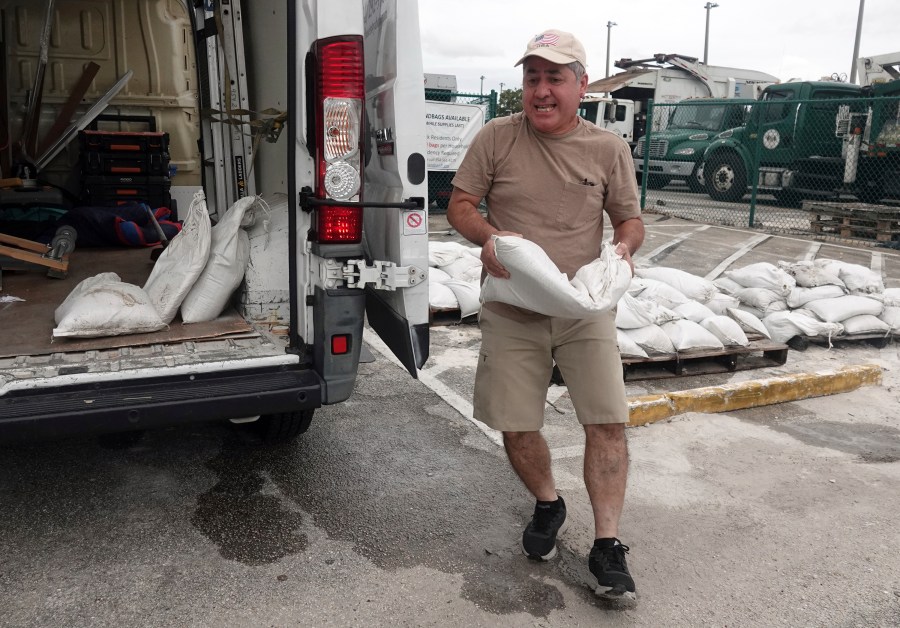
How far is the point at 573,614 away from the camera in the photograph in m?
2.67

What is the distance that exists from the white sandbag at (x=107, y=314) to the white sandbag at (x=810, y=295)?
5.00 metres

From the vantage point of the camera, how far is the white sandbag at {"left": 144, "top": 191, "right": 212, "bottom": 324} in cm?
348

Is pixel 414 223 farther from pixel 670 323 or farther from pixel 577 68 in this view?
pixel 670 323

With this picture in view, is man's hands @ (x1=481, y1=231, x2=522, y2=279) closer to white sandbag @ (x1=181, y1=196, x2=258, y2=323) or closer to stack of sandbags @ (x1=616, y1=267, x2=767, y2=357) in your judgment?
white sandbag @ (x1=181, y1=196, x2=258, y2=323)

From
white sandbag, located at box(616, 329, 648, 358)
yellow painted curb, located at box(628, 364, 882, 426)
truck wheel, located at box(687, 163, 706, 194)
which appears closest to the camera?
yellow painted curb, located at box(628, 364, 882, 426)

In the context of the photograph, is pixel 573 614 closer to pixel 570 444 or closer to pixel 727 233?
pixel 570 444

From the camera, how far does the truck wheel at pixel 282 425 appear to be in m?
3.64

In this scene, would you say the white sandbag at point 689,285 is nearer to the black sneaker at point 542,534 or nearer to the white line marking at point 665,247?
the white line marking at point 665,247

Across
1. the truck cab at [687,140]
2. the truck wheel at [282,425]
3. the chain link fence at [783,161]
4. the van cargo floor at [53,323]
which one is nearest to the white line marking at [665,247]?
the chain link fence at [783,161]

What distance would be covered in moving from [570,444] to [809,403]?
1.83m

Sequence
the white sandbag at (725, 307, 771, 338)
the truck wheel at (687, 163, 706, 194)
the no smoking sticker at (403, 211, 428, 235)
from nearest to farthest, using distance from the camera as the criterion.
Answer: the no smoking sticker at (403, 211, 428, 235) → the white sandbag at (725, 307, 771, 338) → the truck wheel at (687, 163, 706, 194)

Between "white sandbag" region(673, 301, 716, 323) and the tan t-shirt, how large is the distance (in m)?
2.90

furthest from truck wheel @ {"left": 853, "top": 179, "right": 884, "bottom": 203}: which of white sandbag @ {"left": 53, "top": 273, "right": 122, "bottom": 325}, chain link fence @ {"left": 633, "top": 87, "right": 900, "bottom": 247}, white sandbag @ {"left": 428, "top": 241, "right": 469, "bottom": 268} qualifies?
white sandbag @ {"left": 53, "top": 273, "right": 122, "bottom": 325}

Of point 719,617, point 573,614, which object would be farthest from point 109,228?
point 719,617
